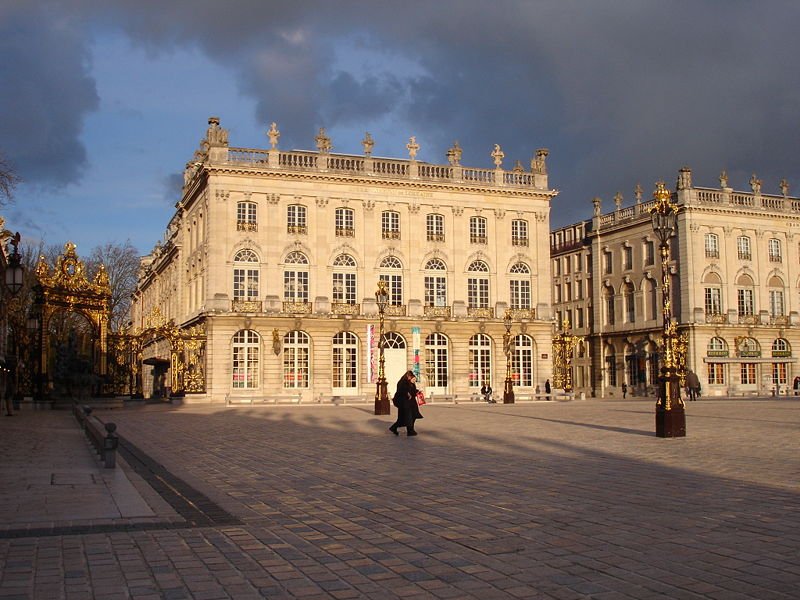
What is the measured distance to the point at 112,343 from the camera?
40.6 meters

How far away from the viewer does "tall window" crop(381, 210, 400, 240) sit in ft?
181

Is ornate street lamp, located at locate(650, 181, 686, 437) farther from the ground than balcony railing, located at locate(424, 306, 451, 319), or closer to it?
closer to it

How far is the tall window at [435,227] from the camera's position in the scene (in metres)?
55.9

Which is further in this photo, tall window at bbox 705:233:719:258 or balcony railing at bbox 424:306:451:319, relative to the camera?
tall window at bbox 705:233:719:258

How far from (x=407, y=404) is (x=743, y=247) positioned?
5141cm

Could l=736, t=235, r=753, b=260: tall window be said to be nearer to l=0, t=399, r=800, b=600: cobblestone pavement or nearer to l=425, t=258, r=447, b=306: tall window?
l=425, t=258, r=447, b=306: tall window

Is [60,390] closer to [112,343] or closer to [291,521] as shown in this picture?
[112,343]

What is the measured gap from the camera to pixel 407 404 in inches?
857

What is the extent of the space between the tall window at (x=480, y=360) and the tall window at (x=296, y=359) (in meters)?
10.2

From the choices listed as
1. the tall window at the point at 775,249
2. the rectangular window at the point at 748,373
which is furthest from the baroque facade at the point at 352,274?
the tall window at the point at 775,249

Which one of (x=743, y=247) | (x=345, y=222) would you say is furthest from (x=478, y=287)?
(x=743, y=247)

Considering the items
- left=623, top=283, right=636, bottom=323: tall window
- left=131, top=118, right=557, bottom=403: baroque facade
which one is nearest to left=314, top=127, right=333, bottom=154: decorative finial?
left=131, top=118, right=557, bottom=403: baroque facade

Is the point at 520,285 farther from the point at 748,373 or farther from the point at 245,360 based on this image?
the point at 748,373

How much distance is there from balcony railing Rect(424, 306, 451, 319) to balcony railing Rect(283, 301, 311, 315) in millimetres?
7238
